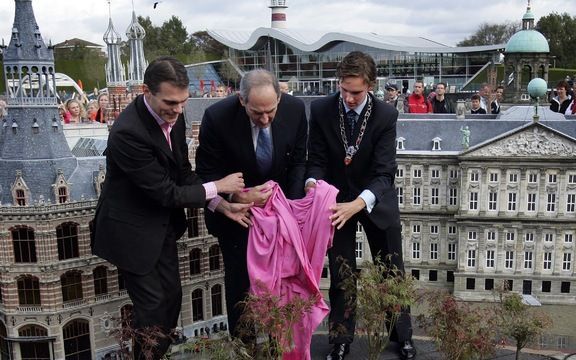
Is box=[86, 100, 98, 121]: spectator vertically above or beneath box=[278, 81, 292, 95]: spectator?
beneath

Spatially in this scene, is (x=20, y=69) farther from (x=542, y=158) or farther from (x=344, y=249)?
(x=542, y=158)

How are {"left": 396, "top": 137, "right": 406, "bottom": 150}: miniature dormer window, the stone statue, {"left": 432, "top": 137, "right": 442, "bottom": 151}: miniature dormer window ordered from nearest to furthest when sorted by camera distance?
the stone statue
{"left": 432, "top": 137, "right": 442, "bottom": 151}: miniature dormer window
{"left": 396, "top": 137, "right": 406, "bottom": 150}: miniature dormer window

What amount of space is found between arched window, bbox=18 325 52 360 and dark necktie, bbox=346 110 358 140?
17253 mm

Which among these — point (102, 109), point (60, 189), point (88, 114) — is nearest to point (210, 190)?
point (60, 189)

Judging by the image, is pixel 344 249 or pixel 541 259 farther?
pixel 541 259

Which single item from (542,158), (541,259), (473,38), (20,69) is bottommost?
(541,259)

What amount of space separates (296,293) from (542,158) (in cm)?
2731

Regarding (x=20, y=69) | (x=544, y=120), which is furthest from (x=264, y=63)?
(x=20, y=69)

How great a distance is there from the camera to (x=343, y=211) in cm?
863

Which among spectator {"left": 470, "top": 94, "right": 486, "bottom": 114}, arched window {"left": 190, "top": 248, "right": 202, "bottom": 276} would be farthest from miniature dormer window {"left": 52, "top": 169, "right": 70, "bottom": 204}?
spectator {"left": 470, "top": 94, "right": 486, "bottom": 114}

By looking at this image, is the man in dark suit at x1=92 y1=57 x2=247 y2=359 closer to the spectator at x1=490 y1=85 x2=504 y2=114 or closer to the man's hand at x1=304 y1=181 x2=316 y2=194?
the man's hand at x1=304 y1=181 x2=316 y2=194

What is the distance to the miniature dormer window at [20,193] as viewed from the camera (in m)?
21.4

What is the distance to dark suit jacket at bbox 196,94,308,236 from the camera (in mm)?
8758

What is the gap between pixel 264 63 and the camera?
96312 millimetres
